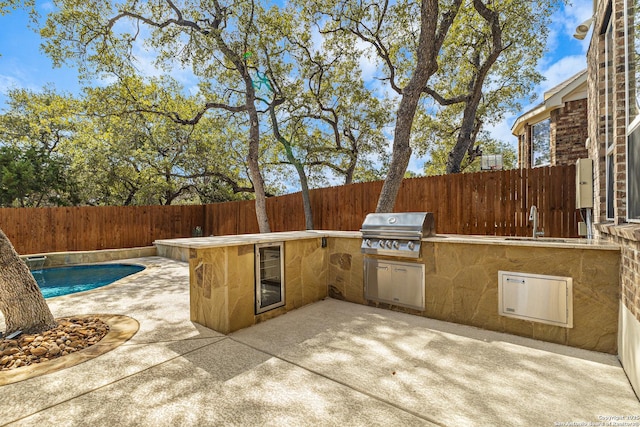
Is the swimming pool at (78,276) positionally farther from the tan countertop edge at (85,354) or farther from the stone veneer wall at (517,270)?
the stone veneer wall at (517,270)

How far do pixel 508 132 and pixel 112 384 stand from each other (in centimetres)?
1370

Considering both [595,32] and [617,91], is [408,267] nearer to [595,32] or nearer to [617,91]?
[617,91]

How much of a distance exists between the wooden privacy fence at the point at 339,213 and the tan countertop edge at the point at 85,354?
18.1ft

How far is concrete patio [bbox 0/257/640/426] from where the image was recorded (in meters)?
1.81

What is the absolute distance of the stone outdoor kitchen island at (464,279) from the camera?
2697mm

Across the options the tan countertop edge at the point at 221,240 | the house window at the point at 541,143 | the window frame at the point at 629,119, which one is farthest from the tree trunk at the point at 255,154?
the house window at the point at 541,143

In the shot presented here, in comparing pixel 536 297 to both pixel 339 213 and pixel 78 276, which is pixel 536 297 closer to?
pixel 339 213

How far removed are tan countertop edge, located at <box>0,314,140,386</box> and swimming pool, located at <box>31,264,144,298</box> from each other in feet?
15.1

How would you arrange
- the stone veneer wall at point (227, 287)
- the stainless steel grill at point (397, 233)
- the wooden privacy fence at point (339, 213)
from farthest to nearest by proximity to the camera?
the wooden privacy fence at point (339, 213)
the stainless steel grill at point (397, 233)
the stone veneer wall at point (227, 287)

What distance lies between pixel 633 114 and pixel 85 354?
5141mm

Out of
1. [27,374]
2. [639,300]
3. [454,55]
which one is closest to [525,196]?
[639,300]

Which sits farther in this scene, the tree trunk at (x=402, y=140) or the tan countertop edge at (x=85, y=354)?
the tree trunk at (x=402, y=140)

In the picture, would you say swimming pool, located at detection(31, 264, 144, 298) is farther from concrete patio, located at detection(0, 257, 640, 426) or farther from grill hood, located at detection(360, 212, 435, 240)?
grill hood, located at detection(360, 212, 435, 240)

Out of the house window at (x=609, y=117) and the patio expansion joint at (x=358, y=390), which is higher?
the house window at (x=609, y=117)
